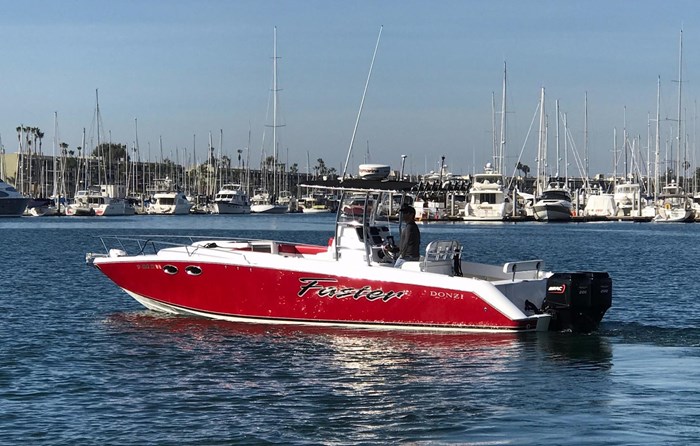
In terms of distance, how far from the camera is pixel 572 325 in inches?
A: 824

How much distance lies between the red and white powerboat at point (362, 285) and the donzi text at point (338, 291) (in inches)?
0.7

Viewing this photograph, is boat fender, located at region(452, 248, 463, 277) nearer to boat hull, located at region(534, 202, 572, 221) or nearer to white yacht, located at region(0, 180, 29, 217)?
boat hull, located at region(534, 202, 572, 221)

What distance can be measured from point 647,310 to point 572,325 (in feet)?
24.7

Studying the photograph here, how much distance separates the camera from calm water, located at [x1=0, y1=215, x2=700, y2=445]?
14.0 m

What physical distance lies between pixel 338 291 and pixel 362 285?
549mm

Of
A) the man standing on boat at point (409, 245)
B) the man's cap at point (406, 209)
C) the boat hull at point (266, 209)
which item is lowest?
the boat hull at point (266, 209)

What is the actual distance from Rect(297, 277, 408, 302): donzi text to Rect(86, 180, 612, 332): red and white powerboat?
0.7 inches

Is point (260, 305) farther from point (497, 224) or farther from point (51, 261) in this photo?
point (497, 224)

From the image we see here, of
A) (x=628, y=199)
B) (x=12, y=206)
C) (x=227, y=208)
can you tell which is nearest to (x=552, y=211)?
(x=628, y=199)

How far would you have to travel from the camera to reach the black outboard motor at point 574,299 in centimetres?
2070

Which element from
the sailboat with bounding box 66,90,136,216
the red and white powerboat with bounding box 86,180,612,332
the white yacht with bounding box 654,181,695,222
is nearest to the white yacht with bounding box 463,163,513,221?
the white yacht with bounding box 654,181,695,222

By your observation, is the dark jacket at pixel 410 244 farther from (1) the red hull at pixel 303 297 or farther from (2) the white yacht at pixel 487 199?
(2) the white yacht at pixel 487 199

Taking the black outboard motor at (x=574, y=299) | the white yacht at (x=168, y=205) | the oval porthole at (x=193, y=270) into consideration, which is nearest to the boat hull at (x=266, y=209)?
the white yacht at (x=168, y=205)

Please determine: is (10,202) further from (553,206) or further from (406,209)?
(406,209)
